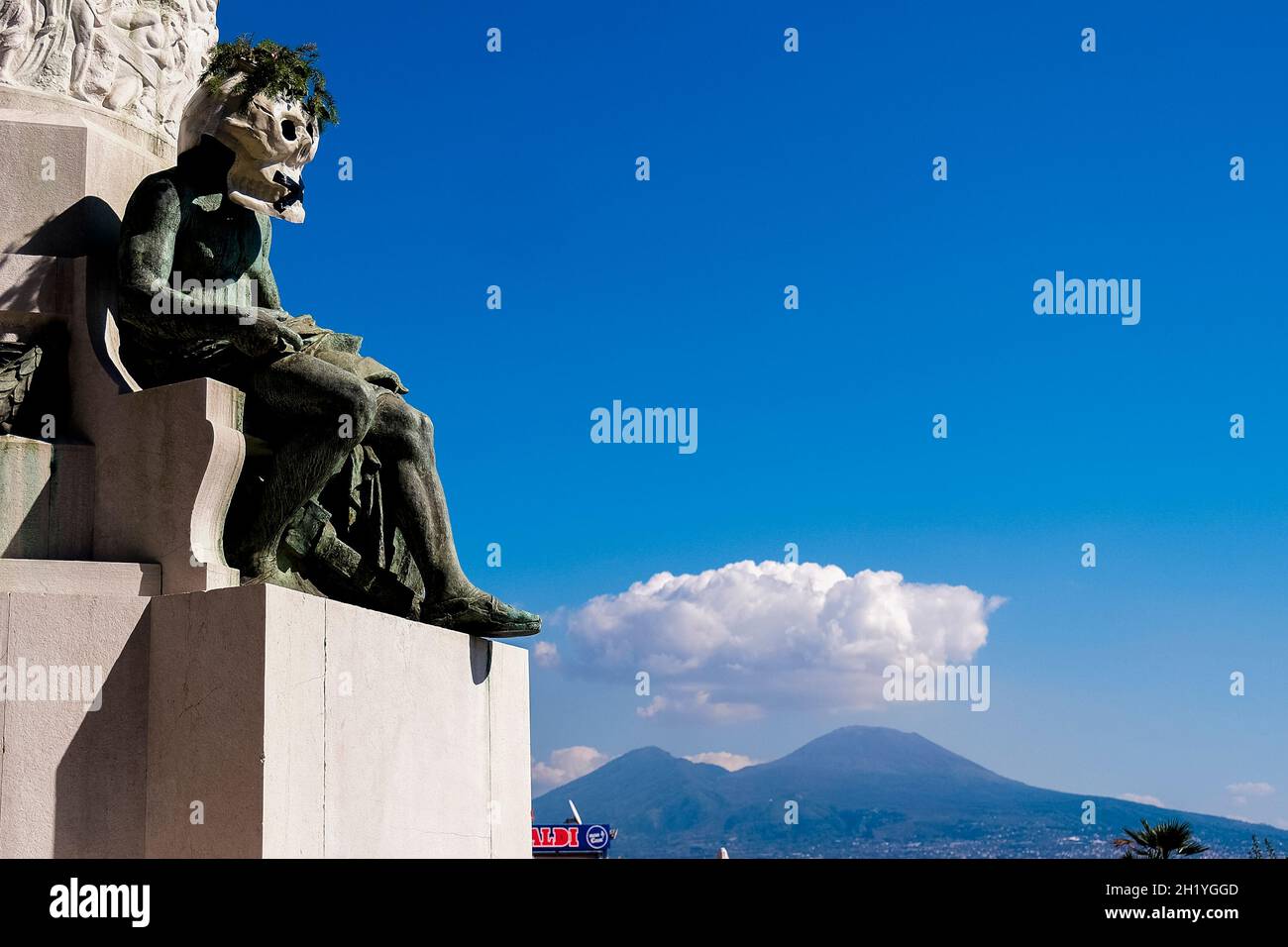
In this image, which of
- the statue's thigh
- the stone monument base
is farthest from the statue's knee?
the stone monument base

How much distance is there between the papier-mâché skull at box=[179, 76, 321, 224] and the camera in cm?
971

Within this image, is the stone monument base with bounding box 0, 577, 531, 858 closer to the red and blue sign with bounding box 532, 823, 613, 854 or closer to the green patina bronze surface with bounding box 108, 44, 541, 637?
the green patina bronze surface with bounding box 108, 44, 541, 637

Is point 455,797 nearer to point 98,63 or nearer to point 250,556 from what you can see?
point 250,556

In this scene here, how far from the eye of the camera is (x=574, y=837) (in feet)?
217

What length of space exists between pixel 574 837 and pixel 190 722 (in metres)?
59.2

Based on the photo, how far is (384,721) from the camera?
927 cm

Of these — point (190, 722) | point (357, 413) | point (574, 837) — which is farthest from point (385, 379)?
point (574, 837)

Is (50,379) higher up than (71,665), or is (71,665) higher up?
(50,379)

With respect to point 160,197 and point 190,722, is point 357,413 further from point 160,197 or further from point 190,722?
point 190,722

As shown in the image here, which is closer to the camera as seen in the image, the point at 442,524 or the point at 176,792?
the point at 176,792

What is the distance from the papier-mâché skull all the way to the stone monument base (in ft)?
8.52

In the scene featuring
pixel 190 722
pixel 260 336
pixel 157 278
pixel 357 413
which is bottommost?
pixel 190 722
